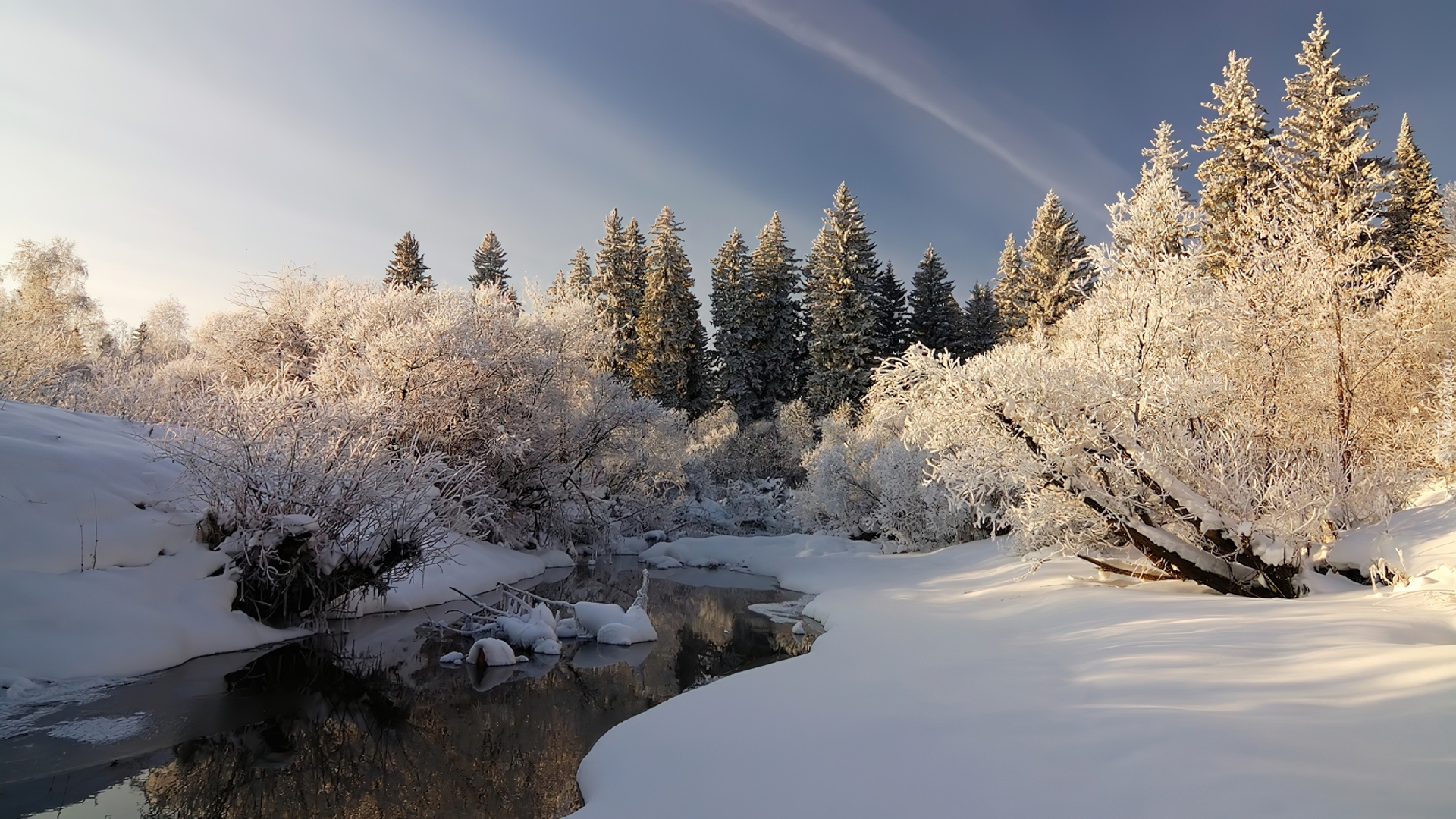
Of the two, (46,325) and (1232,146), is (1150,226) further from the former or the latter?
(46,325)

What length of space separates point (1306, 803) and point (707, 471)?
27.8 meters

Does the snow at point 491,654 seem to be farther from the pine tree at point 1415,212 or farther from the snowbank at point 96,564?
the pine tree at point 1415,212

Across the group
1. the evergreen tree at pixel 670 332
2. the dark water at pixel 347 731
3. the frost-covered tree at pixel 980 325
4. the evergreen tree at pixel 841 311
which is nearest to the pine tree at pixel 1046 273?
the frost-covered tree at pixel 980 325

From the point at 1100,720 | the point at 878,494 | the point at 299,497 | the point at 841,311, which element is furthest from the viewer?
the point at 841,311

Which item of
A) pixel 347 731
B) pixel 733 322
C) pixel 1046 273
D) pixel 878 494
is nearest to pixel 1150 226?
pixel 878 494

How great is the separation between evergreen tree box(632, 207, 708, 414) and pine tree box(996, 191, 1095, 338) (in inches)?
644

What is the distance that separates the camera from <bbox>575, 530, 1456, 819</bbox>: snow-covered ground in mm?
3006

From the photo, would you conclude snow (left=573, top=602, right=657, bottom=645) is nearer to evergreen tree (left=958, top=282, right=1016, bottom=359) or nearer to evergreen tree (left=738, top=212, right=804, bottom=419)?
evergreen tree (left=738, top=212, right=804, bottom=419)

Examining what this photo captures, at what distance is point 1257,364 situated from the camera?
10883mm

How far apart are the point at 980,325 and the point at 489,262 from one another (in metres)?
30.7

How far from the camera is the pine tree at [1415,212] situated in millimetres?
22422

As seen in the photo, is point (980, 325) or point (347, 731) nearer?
point (347, 731)

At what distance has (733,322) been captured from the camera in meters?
37.7

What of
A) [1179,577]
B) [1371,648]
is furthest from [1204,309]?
[1371,648]
